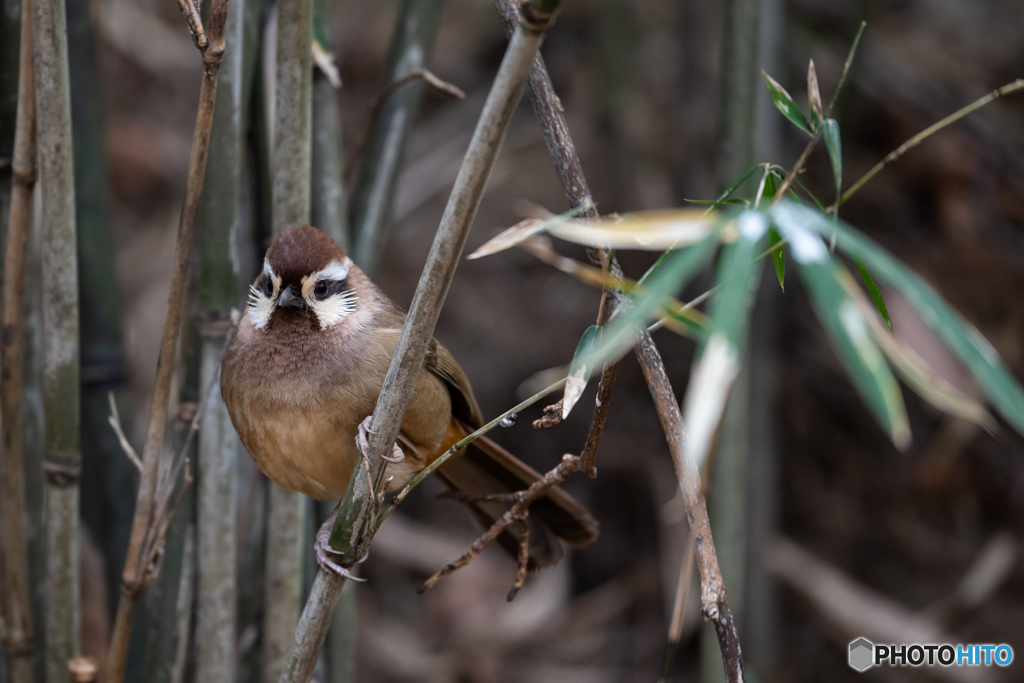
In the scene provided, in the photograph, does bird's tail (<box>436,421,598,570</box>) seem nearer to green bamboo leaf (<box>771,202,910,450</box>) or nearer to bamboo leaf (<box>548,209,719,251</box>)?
bamboo leaf (<box>548,209,719,251</box>)

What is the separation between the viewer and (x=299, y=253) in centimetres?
170

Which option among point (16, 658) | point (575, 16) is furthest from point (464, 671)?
point (575, 16)

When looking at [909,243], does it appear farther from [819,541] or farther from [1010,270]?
[819,541]

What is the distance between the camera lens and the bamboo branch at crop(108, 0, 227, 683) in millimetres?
1374

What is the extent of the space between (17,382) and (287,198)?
2.15ft

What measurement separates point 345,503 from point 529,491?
309 mm

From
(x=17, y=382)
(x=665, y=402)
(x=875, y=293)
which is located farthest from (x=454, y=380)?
(x=875, y=293)

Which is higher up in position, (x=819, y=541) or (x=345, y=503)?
(x=345, y=503)

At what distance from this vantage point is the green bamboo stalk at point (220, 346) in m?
1.67

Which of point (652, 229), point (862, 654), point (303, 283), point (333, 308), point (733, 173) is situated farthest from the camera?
point (862, 654)

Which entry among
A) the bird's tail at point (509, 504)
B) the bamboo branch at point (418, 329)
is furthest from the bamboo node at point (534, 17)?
the bird's tail at point (509, 504)

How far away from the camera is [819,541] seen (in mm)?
4020

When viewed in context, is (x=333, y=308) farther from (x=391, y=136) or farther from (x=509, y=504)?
(x=509, y=504)

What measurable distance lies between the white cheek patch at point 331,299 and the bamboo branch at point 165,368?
1.02ft
